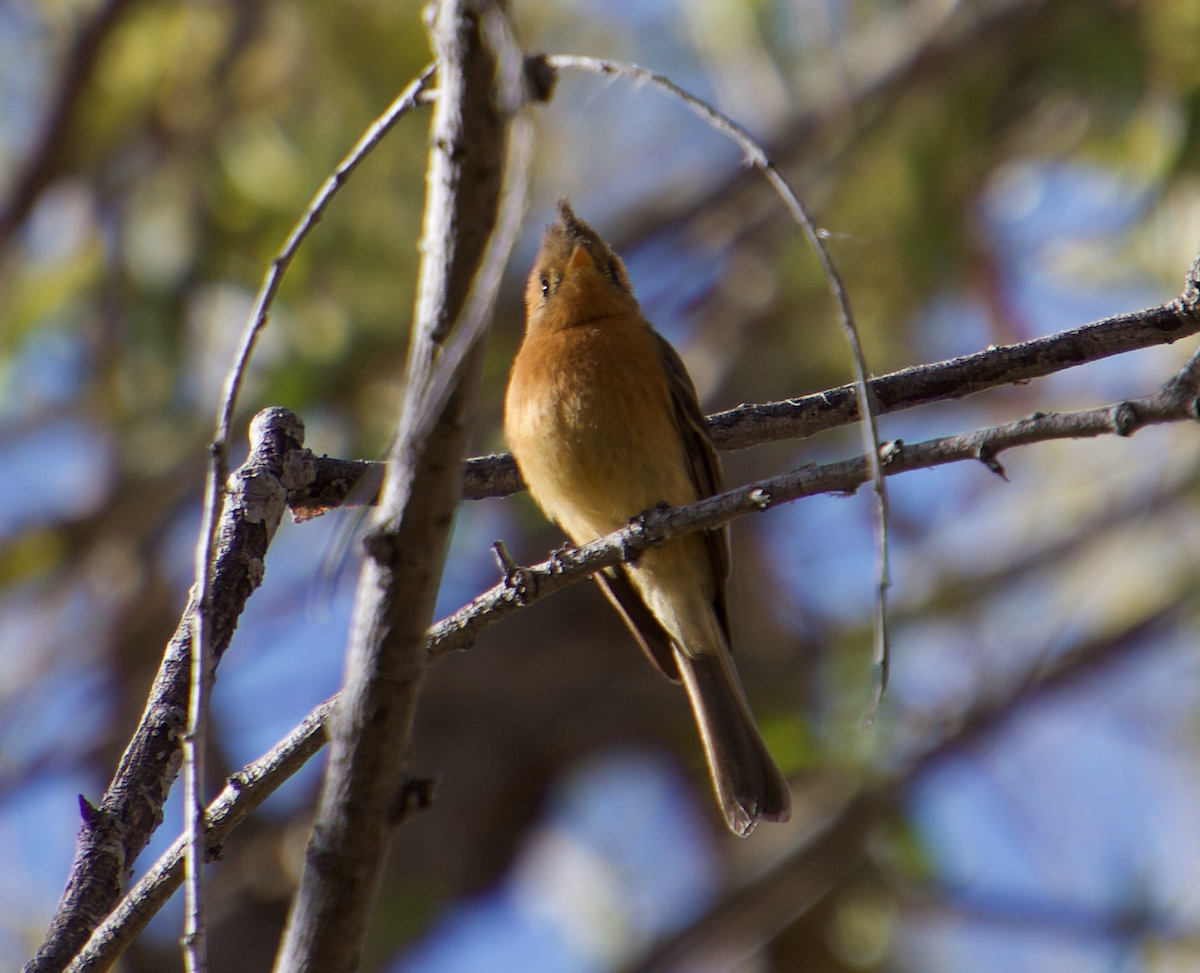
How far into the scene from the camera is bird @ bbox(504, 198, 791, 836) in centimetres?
411

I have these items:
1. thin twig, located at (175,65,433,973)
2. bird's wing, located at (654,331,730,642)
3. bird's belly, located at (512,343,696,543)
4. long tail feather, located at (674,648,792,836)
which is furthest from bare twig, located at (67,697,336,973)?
Answer: bird's wing, located at (654,331,730,642)

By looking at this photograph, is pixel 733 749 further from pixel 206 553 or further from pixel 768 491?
pixel 206 553

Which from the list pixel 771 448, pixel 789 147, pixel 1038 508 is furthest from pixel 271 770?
pixel 1038 508

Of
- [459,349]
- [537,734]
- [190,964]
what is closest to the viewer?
[459,349]

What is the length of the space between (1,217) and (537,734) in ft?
15.5

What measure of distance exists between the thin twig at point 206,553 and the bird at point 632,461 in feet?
6.50

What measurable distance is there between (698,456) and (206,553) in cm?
260

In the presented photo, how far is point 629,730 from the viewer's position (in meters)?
9.62

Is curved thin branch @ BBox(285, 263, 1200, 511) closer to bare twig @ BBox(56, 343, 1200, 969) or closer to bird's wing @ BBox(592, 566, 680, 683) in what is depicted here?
bare twig @ BBox(56, 343, 1200, 969)

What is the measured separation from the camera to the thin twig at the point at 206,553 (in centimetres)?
176

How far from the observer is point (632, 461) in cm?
415

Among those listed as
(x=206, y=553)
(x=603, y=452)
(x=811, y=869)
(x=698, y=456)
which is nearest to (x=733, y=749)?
(x=698, y=456)

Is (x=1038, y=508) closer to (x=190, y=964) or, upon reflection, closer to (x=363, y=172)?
(x=363, y=172)

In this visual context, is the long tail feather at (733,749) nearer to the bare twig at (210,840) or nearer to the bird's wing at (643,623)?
the bird's wing at (643,623)
